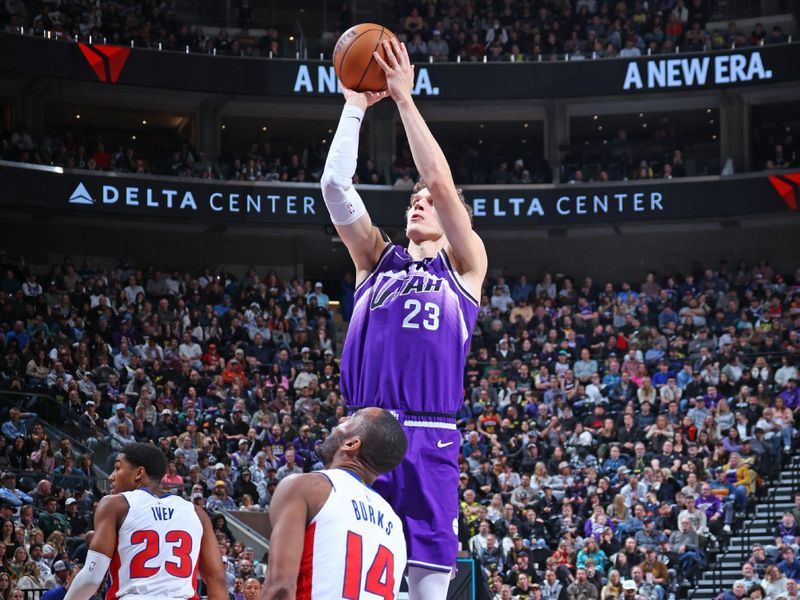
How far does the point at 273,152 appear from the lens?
34281 millimetres

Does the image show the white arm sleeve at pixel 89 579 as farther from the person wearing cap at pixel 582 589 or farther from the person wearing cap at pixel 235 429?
the person wearing cap at pixel 235 429

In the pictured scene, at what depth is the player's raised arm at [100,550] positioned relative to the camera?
6641 millimetres

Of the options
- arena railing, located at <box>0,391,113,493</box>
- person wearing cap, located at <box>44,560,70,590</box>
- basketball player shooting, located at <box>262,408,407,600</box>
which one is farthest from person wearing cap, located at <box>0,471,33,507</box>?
basketball player shooting, located at <box>262,408,407,600</box>

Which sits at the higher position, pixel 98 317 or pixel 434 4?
pixel 434 4

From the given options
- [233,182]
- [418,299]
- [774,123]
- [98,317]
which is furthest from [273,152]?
[418,299]

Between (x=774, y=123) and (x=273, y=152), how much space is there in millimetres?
13394

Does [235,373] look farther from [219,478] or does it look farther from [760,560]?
[760,560]

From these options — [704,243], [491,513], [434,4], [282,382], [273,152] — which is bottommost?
[491,513]

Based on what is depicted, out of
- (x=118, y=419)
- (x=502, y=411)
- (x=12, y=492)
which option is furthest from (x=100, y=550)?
(x=502, y=411)

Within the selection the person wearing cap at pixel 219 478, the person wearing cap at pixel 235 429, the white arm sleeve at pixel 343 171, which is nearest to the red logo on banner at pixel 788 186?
the person wearing cap at pixel 235 429

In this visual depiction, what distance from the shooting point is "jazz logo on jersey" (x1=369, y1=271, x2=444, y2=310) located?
18.3 ft

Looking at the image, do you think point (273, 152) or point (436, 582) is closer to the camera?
point (436, 582)

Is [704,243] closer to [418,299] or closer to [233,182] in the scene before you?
[233,182]

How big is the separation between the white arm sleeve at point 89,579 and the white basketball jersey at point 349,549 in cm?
278
